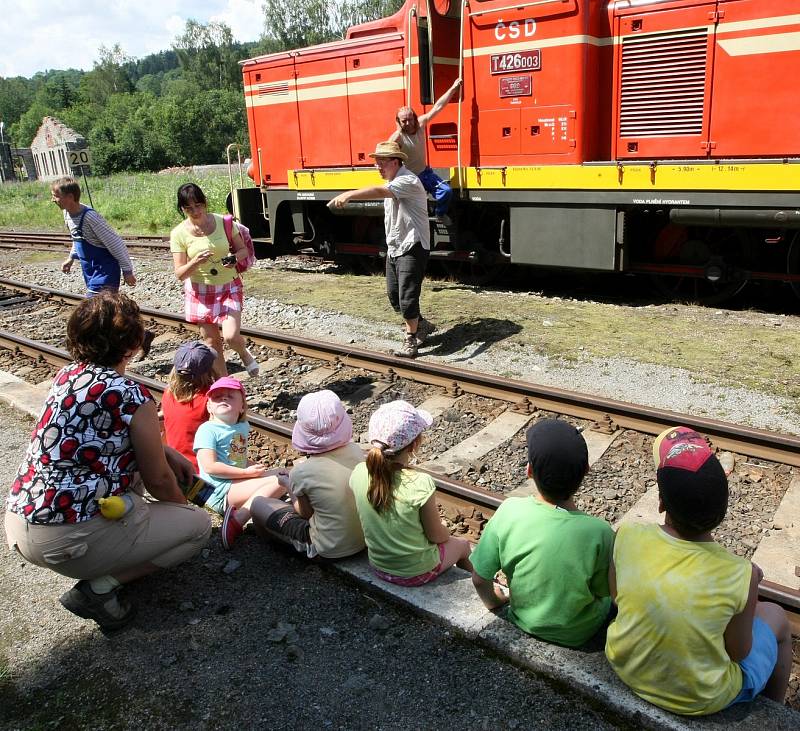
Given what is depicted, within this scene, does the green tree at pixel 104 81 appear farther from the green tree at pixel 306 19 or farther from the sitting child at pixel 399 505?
the sitting child at pixel 399 505

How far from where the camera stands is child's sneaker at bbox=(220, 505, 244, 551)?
369cm

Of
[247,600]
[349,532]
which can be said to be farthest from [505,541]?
[247,600]

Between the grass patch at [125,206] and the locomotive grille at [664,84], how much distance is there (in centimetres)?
1510

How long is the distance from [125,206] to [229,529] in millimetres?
28365

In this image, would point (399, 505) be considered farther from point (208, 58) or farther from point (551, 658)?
point (208, 58)

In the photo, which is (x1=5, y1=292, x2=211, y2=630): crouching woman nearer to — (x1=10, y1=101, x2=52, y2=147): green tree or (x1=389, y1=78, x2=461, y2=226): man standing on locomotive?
(x1=389, y1=78, x2=461, y2=226): man standing on locomotive

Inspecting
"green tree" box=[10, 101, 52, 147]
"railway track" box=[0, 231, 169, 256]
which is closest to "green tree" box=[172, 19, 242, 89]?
"green tree" box=[10, 101, 52, 147]

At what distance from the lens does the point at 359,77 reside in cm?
1066

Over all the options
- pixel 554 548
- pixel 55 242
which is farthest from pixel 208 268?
pixel 55 242

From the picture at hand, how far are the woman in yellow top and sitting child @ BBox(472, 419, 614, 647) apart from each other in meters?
3.47

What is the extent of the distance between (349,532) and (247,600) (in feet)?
1.73

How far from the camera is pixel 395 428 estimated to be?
2.96m

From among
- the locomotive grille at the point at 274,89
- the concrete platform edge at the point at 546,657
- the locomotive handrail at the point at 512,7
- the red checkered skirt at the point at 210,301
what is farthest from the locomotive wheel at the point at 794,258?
the locomotive grille at the point at 274,89

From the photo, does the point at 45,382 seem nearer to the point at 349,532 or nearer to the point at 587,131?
the point at 349,532
